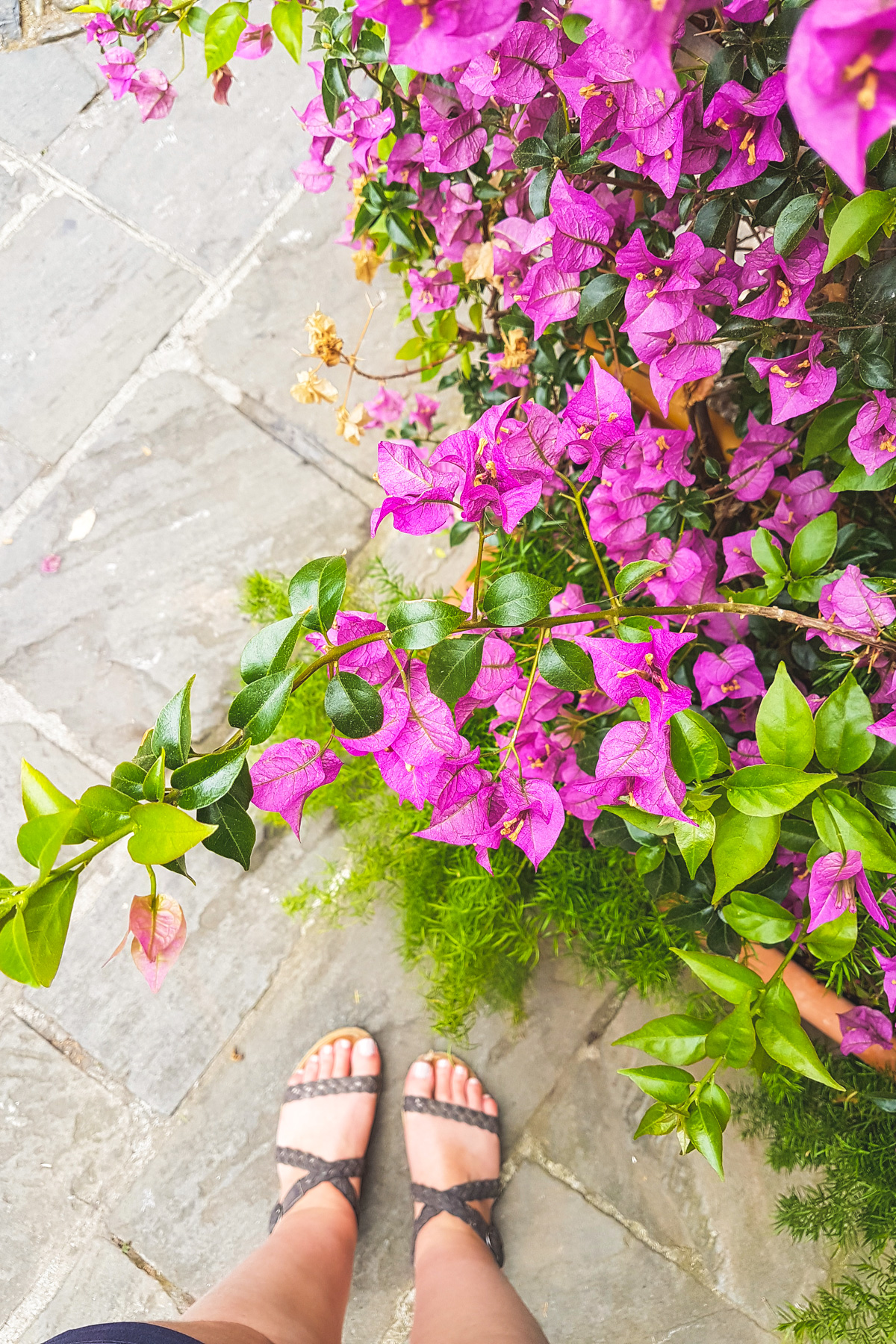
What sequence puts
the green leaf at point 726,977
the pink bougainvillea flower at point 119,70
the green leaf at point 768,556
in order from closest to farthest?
the green leaf at point 726,977, the green leaf at point 768,556, the pink bougainvillea flower at point 119,70

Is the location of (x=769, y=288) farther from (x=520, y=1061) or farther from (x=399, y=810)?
(x=520, y=1061)

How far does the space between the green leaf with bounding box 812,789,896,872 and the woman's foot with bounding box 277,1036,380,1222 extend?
3.51 ft

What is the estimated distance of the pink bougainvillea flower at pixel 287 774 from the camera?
513 millimetres

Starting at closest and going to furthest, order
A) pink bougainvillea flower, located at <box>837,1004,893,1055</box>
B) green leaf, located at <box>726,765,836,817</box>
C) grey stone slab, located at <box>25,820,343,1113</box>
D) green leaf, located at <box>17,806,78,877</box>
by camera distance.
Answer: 1. green leaf, located at <box>17,806,78,877</box>
2. green leaf, located at <box>726,765,836,817</box>
3. pink bougainvillea flower, located at <box>837,1004,893,1055</box>
4. grey stone slab, located at <box>25,820,343,1113</box>

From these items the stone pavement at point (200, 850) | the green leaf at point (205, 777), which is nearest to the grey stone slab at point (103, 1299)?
the stone pavement at point (200, 850)

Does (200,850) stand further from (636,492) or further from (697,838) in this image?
(697,838)

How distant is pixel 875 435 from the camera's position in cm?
65

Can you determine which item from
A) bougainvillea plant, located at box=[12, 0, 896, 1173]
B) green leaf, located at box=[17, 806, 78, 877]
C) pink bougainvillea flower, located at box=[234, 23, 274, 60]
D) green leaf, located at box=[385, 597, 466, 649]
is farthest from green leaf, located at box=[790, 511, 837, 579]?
pink bougainvillea flower, located at box=[234, 23, 274, 60]

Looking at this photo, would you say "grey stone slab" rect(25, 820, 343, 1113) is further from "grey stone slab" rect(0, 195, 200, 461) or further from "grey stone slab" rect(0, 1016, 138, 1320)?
"grey stone slab" rect(0, 195, 200, 461)

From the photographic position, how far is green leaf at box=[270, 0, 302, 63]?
0.67 m

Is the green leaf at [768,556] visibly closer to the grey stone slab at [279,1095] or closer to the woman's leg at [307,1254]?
the grey stone slab at [279,1095]

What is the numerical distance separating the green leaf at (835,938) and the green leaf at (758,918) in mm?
19

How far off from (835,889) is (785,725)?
149 mm

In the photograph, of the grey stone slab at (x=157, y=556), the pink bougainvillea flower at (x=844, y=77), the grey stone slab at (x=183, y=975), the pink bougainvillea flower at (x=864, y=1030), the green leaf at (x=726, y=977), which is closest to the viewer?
the pink bougainvillea flower at (x=844, y=77)
